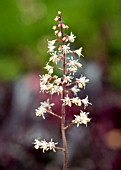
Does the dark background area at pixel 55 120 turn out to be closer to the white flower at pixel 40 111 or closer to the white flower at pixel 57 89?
the white flower at pixel 40 111

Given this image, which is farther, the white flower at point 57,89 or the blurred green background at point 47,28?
the blurred green background at point 47,28

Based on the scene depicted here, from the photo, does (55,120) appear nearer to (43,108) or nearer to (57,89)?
(43,108)

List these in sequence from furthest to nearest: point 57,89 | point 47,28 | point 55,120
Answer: point 47,28 < point 55,120 < point 57,89

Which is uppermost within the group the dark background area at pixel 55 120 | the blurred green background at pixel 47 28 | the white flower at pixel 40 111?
the blurred green background at pixel 47 28

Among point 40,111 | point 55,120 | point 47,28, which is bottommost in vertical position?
point 40,111

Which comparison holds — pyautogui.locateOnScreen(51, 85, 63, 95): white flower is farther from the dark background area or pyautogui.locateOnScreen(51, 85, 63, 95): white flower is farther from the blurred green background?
the blurred green background

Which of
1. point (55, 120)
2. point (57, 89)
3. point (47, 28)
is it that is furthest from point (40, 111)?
point (47, 28)

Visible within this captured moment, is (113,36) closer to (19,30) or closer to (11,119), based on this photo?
(19,30)

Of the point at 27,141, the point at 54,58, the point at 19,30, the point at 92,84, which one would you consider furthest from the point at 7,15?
the point at 54,58

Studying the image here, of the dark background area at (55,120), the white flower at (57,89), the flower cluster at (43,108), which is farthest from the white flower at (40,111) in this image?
the dark background area at (55,120)
